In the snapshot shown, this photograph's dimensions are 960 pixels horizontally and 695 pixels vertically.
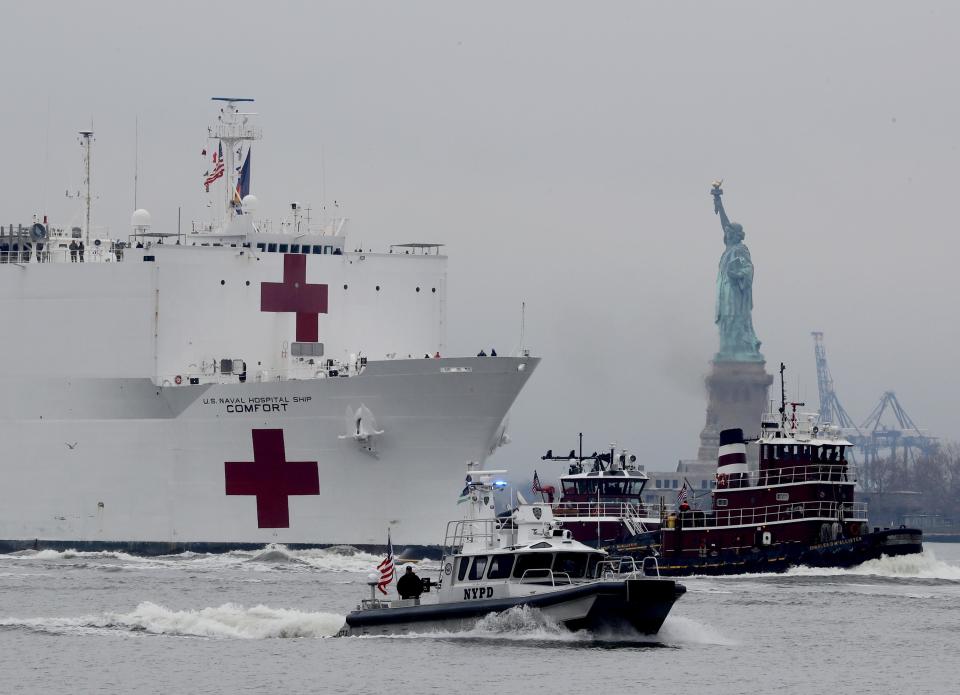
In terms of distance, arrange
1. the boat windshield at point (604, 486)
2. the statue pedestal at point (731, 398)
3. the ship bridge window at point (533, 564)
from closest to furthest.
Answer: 1. the ship bridge window at point (533, 564)
2. the boat windshield at point (604, 486)
3. the statue pedestal at point (731, 398)

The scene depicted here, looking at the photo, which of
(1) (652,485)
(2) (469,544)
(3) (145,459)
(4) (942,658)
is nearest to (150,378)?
(3) (145,459)

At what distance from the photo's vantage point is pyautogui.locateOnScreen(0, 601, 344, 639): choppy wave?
111ft

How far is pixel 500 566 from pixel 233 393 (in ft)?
67.0

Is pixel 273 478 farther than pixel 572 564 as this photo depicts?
Yes

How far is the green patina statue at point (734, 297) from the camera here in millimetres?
165125

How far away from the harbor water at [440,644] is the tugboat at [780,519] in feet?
5.47

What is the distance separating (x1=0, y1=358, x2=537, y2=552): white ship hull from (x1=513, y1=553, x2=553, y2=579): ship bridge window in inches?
703

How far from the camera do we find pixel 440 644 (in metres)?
31.2

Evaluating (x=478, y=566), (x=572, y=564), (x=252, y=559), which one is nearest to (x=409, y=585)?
(x=478, y=566)

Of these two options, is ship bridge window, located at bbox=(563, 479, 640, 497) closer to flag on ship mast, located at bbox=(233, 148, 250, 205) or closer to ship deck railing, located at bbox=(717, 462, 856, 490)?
ship deck railing, located at bbox=(717, 462, 856, 490)

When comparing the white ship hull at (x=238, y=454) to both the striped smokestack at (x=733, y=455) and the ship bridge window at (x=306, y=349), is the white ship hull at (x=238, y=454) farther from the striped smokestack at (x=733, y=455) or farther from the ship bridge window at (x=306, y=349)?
the striped smokestack at (x=733, y=455)

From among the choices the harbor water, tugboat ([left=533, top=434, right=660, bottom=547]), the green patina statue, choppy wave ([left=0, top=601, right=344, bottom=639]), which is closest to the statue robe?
the green patina statue

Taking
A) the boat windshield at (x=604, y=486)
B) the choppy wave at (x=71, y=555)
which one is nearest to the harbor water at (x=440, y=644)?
the choppy wave at (x=71, y=555)

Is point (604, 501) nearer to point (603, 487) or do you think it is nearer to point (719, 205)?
point (603, 487)
